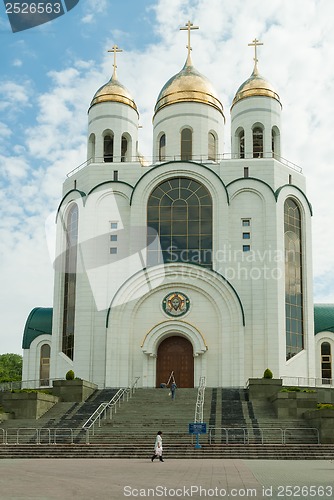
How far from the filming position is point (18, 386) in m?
37.5

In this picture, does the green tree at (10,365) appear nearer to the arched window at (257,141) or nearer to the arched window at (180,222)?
the arched window at (180,222)

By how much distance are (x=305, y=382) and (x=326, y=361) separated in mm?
4625

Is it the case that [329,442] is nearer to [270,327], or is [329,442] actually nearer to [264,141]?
[270,327]

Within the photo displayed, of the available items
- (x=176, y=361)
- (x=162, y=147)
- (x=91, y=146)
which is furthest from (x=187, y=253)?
(x=91, y=146)

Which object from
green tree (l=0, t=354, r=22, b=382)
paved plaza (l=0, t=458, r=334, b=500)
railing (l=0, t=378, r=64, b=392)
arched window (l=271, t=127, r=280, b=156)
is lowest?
paved plaza (l=0, t=458, r=334, b=500)

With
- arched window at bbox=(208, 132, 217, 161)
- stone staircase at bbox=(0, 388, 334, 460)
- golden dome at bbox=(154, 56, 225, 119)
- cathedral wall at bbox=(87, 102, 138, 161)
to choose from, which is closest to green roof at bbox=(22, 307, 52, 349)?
cathedral wall at bbox=(87, 102, 138, 161)

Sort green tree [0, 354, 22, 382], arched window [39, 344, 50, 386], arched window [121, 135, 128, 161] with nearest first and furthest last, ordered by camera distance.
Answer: arched window [121, 135, 128, 161], arched window [39, 344, 50, 386], green tree [0, 354, 22, 382]

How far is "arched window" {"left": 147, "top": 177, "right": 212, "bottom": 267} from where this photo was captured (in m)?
37.3

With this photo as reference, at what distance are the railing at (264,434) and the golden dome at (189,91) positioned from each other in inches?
843

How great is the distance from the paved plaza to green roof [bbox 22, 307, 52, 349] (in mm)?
22395

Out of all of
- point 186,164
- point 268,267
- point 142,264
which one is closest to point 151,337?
point 142,264

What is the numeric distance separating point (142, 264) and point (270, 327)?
714cm

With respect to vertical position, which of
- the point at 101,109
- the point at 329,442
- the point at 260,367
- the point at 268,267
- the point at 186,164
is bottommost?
the point at 329,442

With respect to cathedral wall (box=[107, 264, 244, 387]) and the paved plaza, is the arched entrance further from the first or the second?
the paved plaza
